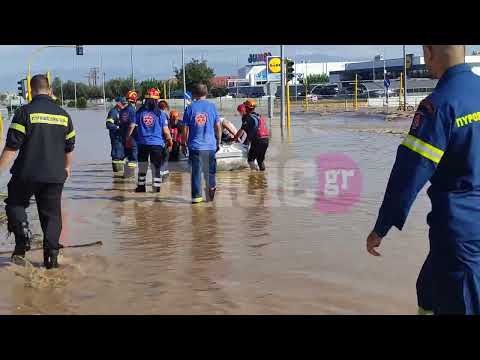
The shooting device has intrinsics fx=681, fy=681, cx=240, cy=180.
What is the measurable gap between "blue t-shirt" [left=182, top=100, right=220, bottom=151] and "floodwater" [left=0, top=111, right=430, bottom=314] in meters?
0.96

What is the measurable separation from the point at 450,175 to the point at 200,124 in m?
7.47

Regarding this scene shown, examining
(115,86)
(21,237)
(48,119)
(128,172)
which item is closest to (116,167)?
(128,172)

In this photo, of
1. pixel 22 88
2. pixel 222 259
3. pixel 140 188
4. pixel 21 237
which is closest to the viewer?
pixel 21 237

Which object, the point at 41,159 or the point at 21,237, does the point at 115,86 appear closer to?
the point at 21,237

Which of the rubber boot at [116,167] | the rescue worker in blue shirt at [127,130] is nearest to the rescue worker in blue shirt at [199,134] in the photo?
the rescue worker in blue shirt at [127,130]

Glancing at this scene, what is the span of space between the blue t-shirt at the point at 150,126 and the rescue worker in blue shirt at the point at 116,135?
3.10 meters

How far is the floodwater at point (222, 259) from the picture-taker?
5613 mm

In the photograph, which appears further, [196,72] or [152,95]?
[196,72]

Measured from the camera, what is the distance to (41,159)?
6480 millimetres

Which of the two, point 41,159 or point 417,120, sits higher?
point 417,120

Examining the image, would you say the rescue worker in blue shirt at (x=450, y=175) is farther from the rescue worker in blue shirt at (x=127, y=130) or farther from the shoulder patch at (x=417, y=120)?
the rescue worker in blue shirt at (x=127, y=130)
